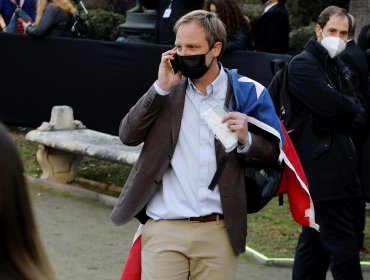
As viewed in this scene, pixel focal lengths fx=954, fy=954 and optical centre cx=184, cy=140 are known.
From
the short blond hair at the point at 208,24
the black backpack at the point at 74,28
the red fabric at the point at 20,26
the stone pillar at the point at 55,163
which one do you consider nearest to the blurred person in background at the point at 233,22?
the stone pillar at the point at 55,163

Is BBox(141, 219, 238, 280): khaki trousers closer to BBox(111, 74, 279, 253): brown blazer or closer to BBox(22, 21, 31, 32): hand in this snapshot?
BBox(111, 74, 279, 253): brown blazer

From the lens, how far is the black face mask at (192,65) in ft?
14.7

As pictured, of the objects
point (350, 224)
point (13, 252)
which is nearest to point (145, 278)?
point (350, 224)

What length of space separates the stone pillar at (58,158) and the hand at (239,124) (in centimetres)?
518

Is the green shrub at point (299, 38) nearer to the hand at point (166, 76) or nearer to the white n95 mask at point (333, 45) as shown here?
the white n95 mask at point (333, 45)

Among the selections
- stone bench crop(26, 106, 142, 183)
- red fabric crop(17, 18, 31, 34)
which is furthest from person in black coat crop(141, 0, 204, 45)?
red fabric crop(17, 18, 31, 34)

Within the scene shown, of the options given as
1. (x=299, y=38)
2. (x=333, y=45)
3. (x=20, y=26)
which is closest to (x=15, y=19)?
(x=20, y=26)

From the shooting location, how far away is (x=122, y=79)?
10188mm

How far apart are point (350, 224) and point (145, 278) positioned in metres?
1.66

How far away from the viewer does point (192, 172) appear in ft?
14.8

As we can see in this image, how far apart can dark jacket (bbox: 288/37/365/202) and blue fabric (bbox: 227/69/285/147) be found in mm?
1062

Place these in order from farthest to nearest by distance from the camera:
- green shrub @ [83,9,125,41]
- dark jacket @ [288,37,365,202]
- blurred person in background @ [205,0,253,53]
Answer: green shrub @ [83,9,125,41] < blurred person in background @ [205,0,253,53] < dark jacket @ [288,37,365,202]

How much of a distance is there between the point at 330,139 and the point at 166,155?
155 cm

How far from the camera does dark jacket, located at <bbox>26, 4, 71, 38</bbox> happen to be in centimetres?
1080
